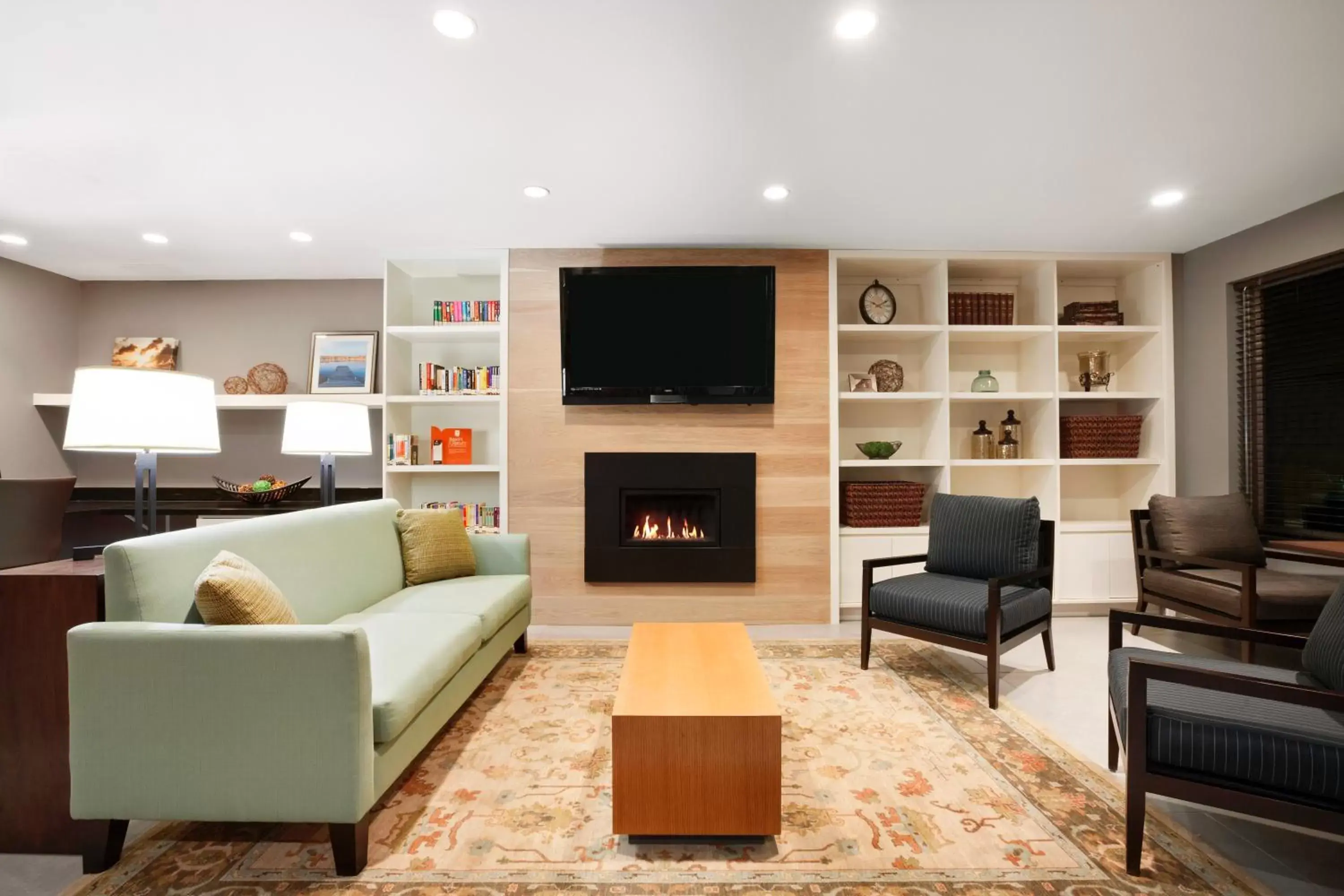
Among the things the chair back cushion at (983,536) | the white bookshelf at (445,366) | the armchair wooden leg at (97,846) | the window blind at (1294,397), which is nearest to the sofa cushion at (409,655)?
the armchair wooden leg at (97,846)

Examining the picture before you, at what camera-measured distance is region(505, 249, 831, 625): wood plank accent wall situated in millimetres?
4027

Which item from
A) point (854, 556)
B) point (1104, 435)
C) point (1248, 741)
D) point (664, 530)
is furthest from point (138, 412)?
point (1104, 435)

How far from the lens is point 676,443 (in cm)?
407

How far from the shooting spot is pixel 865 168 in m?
2.89

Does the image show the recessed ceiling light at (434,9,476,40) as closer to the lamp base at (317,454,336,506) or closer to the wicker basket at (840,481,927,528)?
the lamp base at (317,454,336,506)

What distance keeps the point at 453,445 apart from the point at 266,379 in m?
1.68

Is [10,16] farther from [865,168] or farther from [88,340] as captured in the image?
[88,340]

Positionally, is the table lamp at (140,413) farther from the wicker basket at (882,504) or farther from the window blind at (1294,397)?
the window blind at (1294,397)

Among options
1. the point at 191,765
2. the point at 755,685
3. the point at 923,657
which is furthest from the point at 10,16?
the point at 923,657

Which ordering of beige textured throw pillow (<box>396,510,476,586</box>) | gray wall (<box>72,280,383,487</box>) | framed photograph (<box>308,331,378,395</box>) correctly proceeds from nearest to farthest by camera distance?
beige textured throw pillow (<box>396,510,476,586</box>) → framed photograph (<box>308,331,378,395</box>) → gray wall (<box>72,280,383,487</box>)

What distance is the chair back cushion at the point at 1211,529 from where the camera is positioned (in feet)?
11.1

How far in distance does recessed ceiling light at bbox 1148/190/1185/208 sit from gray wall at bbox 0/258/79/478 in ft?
23.5

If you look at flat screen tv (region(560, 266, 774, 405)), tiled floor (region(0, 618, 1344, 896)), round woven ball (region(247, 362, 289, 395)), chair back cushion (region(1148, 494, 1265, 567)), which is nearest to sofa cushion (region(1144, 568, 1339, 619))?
chair back cushion (region(1148, 494, 1265, 567))

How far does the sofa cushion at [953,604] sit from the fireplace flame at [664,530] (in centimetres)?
135
